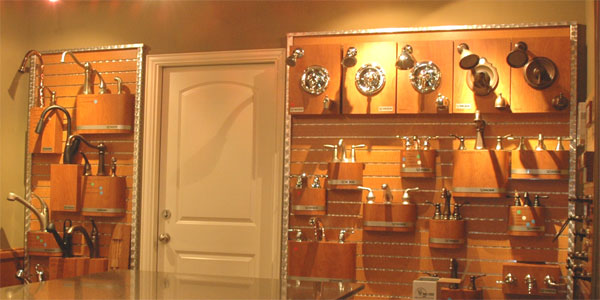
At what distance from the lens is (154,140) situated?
16.1 ft

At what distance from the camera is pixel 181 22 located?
489cm

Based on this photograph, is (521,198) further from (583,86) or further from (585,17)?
(585,17)

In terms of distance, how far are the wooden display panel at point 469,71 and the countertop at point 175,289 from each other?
208 cm

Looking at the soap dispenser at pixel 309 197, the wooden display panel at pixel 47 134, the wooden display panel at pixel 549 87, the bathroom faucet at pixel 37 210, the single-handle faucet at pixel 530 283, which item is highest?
the wooden display panel at pixel 549 87

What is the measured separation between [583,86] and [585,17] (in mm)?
401

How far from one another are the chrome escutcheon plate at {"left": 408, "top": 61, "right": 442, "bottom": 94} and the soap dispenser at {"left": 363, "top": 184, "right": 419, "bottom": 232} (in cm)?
61

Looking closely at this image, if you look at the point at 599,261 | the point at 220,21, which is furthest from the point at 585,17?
the point at 599,261

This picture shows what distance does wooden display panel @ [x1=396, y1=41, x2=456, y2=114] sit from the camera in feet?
13.9

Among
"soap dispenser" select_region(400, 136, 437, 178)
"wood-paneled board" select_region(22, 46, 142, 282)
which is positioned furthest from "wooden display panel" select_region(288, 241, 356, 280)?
"wood-paneled board" select_region(22, 46, 142, 282)

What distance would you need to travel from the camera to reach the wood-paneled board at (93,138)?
497 centimetres

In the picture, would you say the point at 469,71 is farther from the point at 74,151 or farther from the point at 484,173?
the point at 74,151

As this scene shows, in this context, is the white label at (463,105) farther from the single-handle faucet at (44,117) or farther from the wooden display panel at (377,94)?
the single-handle faucet at (44,117)

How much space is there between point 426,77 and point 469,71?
0.25 m

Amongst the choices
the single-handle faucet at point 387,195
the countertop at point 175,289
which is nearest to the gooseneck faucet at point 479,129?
the single-handle faucet at point 387,195
